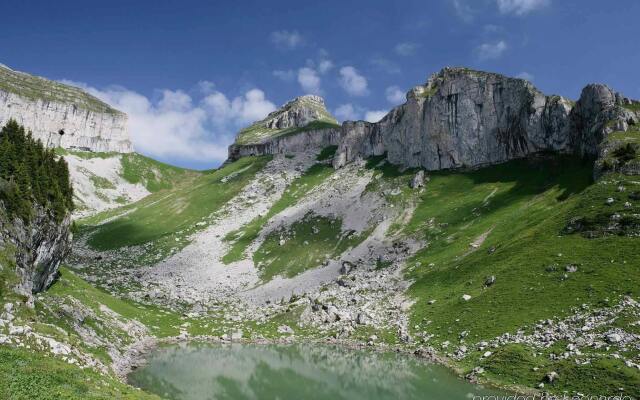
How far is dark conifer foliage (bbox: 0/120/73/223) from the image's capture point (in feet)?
146

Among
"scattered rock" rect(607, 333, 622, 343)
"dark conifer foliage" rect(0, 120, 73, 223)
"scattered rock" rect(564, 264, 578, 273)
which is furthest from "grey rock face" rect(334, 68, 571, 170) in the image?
"dark conifer foliage" rect(0, 120, 73, 223)

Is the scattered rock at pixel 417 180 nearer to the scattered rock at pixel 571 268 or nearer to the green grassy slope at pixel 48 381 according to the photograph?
the scattered rock at pixel 571 268

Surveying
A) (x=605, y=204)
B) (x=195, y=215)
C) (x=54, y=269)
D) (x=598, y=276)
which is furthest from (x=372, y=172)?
(x=54, y=269)

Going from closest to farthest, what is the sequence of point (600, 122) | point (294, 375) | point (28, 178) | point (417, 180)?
point (28, 178)
point (294, 375)
point (600, 122)
point (417, 180)

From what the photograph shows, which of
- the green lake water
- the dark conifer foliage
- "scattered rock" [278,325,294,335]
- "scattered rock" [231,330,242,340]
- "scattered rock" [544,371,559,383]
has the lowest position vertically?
"scattered rock" [231,330,242,340]

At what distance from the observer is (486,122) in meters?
131

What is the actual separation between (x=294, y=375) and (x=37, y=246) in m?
31.7

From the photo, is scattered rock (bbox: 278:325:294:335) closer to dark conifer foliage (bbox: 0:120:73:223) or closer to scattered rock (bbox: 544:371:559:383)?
dark conifer foliage (bbox: 0:120:73:223)

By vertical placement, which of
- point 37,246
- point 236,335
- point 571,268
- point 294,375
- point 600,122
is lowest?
point 236,335

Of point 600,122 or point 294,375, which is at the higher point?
point 600,122

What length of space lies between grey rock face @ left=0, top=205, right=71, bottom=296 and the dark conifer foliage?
1349 mm

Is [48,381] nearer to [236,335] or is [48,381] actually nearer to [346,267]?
[236,335]

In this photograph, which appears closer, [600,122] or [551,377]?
[551,377]

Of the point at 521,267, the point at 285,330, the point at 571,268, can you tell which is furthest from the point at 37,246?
the point at 571,268
